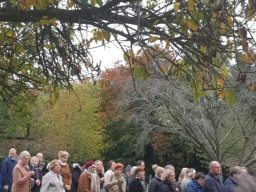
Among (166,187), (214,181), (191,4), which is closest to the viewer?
A: (191,4)

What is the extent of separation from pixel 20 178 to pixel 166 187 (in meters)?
3.09

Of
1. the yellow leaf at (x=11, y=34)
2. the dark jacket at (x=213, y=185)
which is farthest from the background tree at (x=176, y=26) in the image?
the dark jacket at (x=213, y=185)

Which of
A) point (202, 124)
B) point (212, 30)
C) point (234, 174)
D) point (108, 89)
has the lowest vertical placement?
point (234, 174)

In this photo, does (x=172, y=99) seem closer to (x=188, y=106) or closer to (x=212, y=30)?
(x=188, y=106)

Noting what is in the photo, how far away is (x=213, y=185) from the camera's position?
12805 millimetres

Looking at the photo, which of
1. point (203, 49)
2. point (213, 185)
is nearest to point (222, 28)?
point (203, 49)

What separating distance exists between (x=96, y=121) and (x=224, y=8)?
158ft

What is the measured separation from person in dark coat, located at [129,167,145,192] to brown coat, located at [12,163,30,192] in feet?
8.03

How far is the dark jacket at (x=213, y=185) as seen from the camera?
41.9 feet

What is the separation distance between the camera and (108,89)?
55.2 metres

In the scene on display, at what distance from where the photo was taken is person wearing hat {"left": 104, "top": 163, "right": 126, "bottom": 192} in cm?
1499

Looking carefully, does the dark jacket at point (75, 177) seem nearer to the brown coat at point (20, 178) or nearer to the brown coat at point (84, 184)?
the brown coat at point (84, 184)

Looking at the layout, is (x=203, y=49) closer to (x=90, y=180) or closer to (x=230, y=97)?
(x=230, y=97)

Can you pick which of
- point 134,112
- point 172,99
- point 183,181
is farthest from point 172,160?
point 183,181
